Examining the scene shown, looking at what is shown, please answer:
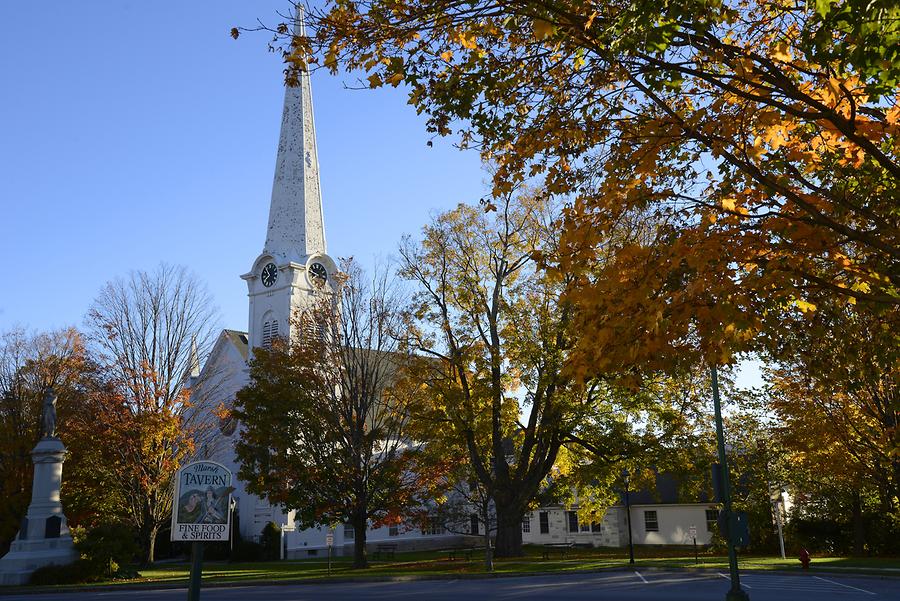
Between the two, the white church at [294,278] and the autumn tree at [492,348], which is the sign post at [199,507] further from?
the white church at [294,278]

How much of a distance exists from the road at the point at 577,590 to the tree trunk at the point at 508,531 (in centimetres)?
485

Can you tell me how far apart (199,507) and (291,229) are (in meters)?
49.4

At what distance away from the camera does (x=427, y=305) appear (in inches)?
1217

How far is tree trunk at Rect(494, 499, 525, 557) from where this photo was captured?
102ft

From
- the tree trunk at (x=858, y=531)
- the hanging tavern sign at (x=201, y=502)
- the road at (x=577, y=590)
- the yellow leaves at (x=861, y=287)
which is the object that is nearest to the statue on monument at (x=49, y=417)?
the road at (x=577, y=590)

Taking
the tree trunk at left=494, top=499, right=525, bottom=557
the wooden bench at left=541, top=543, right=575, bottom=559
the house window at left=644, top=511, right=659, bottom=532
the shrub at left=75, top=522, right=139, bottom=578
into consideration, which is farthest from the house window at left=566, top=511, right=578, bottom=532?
the shrub at left=75, top=522, right=139, bottom=578

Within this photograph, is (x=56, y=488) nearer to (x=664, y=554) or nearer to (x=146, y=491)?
(x=146, y=491)

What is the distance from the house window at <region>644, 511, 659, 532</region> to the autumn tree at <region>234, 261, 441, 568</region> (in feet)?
71.2

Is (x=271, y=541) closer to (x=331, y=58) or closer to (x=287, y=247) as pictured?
(x=287, y=247)

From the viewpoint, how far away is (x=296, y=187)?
178ft

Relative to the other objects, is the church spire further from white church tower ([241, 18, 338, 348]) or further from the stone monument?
the stone monument

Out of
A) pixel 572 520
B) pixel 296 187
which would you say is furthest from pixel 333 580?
pixel 296 187

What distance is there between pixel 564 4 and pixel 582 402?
21.7 metres

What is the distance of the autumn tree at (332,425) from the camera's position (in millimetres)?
30406
